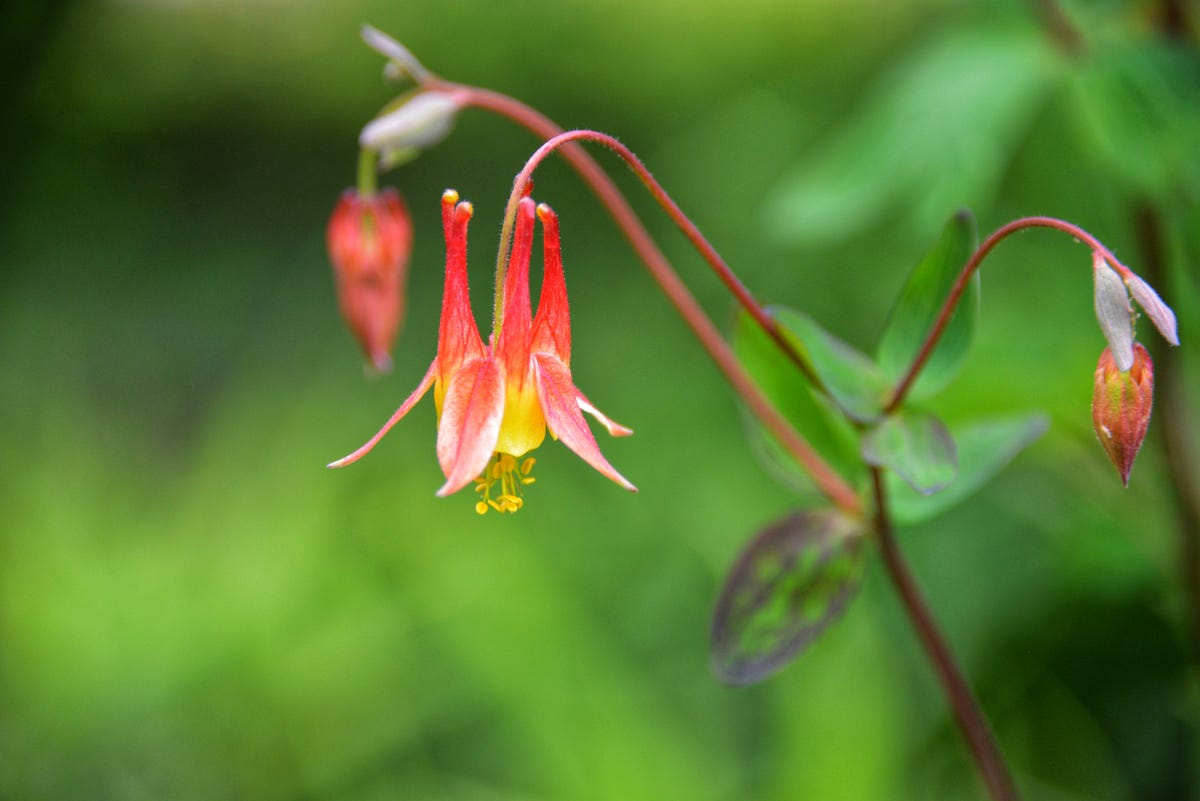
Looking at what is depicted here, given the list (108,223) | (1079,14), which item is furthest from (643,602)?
(108,223)

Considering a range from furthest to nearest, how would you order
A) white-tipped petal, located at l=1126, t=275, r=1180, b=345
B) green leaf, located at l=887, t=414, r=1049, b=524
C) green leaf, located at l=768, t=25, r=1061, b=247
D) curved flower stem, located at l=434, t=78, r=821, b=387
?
green leaf, located at l=768, t=25, r=1061, b=247
green leaf, located at l=887, t=414, r=1049, b=524
curved flower stem, located at l=434, t=78, r=821, b=387
white-tipped petal, located at l=1126, t=275, r=1180, b=345

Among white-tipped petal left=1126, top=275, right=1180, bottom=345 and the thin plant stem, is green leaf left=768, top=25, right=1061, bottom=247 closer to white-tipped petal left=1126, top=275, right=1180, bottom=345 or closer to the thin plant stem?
the thin plant stem

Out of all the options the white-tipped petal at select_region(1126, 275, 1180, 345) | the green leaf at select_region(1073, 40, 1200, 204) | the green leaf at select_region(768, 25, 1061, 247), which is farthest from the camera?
the green leaf at select_region(768, 25, 1061, 247)

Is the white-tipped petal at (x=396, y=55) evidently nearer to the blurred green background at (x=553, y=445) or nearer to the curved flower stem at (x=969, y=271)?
the curved flower stem at (x=969, y=271)

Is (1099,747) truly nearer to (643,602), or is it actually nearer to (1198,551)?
(1198,551)

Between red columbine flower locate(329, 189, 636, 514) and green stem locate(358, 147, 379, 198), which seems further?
green stem locate(358, 147, 379, 198)

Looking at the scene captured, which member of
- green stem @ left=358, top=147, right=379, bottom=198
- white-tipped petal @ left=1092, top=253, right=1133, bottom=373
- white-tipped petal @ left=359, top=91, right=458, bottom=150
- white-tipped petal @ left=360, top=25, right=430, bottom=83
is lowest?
white-tipped petal @ left=1092, top=253, right=1133, bottom=373

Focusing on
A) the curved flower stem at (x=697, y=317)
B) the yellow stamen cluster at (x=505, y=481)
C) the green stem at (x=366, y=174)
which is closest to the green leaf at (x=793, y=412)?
the curved flower stem at (x=697, y=317)

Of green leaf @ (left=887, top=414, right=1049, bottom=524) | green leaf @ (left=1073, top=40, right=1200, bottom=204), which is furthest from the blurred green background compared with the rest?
green leaf @ (left=887, top=414, right=1049, bottom=524)
